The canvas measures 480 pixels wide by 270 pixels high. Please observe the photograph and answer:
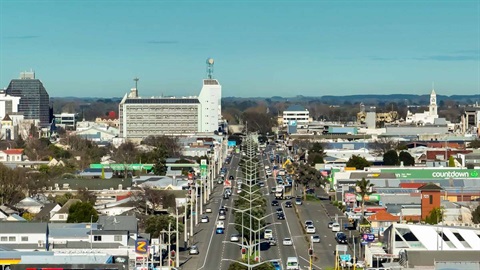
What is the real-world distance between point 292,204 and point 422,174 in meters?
12.0

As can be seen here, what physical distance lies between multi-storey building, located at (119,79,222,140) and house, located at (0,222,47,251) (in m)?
101

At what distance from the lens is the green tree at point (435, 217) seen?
59.4 metres

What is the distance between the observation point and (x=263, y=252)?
170 feet

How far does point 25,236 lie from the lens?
48.5m

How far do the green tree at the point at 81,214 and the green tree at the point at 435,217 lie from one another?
14875 mm

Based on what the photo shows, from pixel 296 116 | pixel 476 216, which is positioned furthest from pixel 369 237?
pixel 296 116

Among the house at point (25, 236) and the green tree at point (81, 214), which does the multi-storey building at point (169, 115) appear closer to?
the green tree at point (81, 214)

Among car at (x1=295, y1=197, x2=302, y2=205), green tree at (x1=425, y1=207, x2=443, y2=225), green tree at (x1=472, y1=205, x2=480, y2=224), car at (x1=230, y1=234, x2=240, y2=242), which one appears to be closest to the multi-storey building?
car at (x1=295, y1=197, x2=302, y2=205)

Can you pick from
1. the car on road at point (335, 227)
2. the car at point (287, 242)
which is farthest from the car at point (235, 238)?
the car on road at point (335, 227)

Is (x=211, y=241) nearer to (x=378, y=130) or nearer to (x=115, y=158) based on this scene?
(x=115, y=158)

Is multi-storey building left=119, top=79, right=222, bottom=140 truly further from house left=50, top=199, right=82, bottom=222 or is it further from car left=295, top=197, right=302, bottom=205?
house left=50, top=199, right=82, bottom=222

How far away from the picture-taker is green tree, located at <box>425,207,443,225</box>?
5941 centimetres

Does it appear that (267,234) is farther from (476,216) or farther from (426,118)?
(426,118)

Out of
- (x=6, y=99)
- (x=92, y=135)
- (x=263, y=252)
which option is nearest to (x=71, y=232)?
(x=263, y=252)
